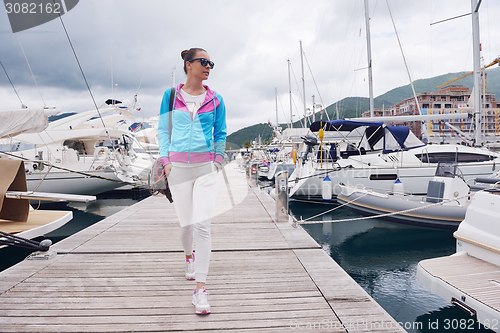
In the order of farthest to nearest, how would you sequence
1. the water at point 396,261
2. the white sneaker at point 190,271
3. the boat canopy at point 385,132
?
1. the boat canopy at point 385,132
2. the water at point 396,261
3. the white sneaker at point 190,271

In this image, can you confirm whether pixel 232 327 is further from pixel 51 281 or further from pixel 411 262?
pixel 411 262

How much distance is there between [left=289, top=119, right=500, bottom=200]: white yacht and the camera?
9.98 m

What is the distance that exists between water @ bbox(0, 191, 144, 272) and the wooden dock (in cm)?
344

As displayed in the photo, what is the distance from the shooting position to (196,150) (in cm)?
214

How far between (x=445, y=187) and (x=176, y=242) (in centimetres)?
611

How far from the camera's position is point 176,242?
13.1ft

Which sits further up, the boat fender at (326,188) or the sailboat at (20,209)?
the sailboat at (20,209)

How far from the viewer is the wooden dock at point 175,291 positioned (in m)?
1.96

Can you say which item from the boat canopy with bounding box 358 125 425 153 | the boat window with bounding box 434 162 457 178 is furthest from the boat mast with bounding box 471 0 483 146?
the boat window with bounding box 434 162 457 178

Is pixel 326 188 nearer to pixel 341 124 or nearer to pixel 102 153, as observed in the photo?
pixel 341 124

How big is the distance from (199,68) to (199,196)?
3.08 feet

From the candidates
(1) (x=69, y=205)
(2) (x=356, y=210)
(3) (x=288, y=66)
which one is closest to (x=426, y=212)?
(2) (x=356, y=210)

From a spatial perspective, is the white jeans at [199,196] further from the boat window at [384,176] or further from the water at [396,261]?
the boat window at [384,176]

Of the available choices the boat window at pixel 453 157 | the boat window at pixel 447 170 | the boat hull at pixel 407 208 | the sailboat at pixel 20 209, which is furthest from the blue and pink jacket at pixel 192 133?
the boat window at pixel 453 157
